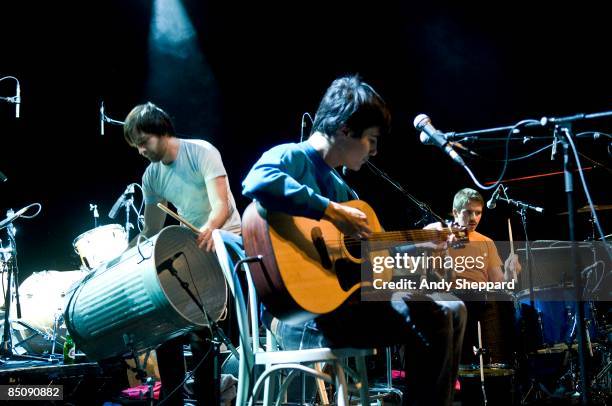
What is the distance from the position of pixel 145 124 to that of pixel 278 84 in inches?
189

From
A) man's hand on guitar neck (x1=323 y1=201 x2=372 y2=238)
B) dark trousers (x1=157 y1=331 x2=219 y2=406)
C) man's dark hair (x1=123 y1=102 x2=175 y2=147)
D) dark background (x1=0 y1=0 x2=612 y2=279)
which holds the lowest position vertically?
dark trousers (x1=157 y1=331 x2=219 y2=406)

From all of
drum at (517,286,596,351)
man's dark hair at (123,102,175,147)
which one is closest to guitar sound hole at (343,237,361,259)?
man's dark hair at (123,102,175,147)

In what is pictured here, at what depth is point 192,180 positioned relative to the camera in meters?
3.44

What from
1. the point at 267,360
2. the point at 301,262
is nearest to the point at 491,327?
the point at 267,360

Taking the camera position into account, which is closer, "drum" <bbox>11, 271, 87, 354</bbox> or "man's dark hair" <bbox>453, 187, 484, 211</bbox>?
"man's dark hair" <bbox>453, 187, 484, 211</bbox>

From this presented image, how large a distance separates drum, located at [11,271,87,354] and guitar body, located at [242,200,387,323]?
4.30 m

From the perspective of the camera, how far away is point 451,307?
2.14 meters

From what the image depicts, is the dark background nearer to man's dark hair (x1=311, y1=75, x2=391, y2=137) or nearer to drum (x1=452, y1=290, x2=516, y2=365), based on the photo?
drum (x1=452, y1=290, x2=516, y2=365)

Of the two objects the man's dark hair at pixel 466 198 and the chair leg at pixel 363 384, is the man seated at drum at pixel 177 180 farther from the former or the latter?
the man's dark hair at pixel 466 198

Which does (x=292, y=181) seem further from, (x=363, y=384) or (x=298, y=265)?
(x=363, y=384)

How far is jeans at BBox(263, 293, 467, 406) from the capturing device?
6.60 ft

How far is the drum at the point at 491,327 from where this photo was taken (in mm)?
5199

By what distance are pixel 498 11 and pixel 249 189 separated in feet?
20.4


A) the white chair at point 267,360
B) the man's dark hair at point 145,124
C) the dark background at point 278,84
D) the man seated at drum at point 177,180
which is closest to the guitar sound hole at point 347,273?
the white chair at point 267,360
